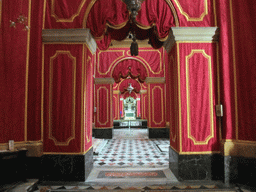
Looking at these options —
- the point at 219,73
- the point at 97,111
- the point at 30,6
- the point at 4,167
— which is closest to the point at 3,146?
the point at 4,167

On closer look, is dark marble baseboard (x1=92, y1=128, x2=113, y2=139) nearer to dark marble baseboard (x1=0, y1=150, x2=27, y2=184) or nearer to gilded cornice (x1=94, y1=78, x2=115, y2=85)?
gilded cornice (x1=94, y1=78, x2=115, y2=85)

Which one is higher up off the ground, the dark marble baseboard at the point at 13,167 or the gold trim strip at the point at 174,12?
the gold trim strip at the point at 174,12

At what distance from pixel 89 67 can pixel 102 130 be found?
6266 millimetres

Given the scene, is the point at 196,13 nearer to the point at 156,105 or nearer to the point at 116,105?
the point at 156,105

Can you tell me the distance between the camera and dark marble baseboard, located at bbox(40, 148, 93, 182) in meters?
3.96

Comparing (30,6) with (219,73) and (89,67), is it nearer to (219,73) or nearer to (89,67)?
(89,67)

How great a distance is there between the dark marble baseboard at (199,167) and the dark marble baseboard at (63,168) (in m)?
1.94

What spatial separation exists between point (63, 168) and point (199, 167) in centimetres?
272

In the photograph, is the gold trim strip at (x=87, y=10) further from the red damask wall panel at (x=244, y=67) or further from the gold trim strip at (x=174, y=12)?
the red damask wall panel at (x=244, y=67)

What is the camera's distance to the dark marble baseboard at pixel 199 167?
3.90 m

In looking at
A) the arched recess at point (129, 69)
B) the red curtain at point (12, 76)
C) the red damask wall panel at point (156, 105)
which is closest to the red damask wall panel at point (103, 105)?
the arched recess at point (129, 69)

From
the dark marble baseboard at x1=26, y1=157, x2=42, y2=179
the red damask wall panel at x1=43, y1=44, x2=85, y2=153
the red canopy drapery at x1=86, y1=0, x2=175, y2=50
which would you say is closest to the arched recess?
the red canopy drapery at x1=86, y1=0, x2=175, y2=50

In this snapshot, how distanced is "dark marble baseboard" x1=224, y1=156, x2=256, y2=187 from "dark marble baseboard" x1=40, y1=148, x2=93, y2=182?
2.81 meters

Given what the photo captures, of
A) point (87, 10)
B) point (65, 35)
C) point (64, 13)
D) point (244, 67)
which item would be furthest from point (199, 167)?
point (64, 13)
